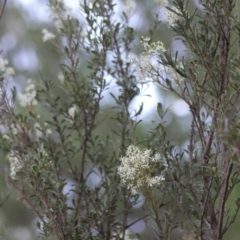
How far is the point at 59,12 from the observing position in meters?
1.38

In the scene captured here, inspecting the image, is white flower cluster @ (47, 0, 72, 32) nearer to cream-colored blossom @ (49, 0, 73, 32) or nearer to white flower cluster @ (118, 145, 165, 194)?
cream-colored blossom @ (49, 0, 73, 32)

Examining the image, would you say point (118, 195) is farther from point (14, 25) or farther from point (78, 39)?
point (14, 25)

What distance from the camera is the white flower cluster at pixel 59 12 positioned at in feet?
4.47

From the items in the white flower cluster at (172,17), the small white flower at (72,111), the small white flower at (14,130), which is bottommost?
the white flower cluster at (172,17)

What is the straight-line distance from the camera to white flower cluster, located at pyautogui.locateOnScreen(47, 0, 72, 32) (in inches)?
53.6

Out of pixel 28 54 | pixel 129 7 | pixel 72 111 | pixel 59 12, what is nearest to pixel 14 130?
pixel 72 111

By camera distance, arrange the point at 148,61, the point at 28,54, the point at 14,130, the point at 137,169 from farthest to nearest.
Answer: the point at 28,54 → the point at 14,130 → the point at 148,61 → the point at 137,169

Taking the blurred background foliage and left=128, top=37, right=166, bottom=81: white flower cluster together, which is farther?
the blurred background foliage

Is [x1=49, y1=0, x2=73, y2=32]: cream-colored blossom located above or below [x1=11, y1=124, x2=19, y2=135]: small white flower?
above

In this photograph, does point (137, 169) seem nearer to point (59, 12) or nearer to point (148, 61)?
point (148, 61)

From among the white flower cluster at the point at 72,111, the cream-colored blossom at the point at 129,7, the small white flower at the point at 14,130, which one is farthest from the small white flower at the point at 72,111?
the cream-colored blossom at the point at 129,7

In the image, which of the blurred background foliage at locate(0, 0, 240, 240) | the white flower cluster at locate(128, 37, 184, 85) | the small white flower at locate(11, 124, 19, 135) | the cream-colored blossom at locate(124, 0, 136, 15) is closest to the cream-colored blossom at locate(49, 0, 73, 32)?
the cream-colored blossom at locate(124, 0, 136, 15)

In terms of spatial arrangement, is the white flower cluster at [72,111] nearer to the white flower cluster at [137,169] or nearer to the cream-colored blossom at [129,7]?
the cream-colored blossom at [129,7]

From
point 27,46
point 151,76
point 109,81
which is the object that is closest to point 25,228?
point 27,46
